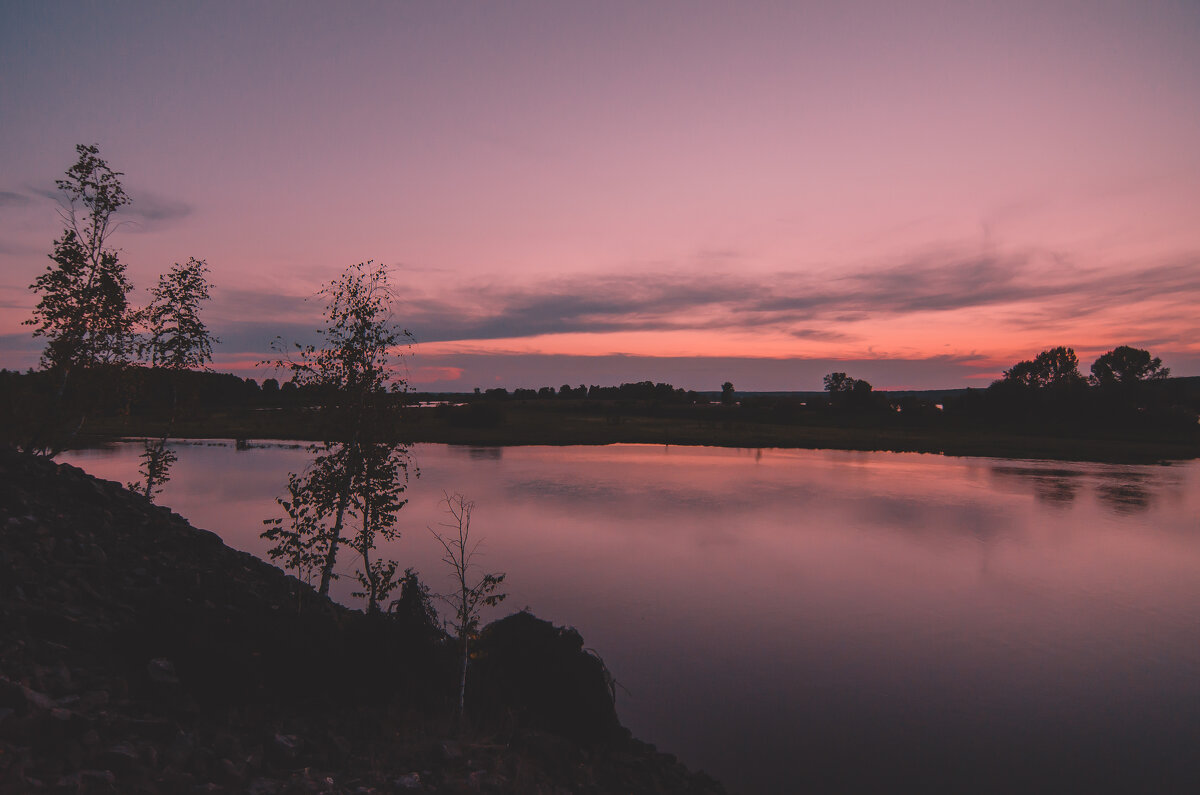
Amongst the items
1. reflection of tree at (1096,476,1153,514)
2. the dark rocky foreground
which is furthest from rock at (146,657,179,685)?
reflection of tree at (1096,476,1153,514)

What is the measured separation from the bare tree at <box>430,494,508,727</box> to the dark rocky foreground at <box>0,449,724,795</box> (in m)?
0.89

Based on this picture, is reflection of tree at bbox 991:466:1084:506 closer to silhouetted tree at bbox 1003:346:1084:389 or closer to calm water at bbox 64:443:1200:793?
calm water at bbox 64:443:1200:793

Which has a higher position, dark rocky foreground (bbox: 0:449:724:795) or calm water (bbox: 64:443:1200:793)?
dark rocky foreground (bbox: 0:449:724:795)

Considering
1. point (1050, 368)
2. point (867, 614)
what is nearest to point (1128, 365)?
point (1050, 368)

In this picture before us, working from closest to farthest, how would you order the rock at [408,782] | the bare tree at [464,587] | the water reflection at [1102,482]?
the rock at [408,782] → the bare tree at [464,587] → the water reflection at [1102,482]

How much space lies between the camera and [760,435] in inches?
3578

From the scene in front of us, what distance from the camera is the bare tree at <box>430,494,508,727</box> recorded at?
11728 mm

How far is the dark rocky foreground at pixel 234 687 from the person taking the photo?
7980mm

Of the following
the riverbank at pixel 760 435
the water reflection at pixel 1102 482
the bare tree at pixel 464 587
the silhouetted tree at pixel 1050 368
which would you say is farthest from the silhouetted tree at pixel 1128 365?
the bare tree at pixel 464 587

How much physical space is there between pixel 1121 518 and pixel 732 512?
72.3 feet

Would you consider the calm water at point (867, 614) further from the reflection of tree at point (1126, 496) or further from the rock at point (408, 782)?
the rock at point (408, 782)

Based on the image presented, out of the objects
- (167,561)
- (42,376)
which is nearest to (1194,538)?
(167,561)

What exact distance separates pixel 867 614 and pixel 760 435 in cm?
7250

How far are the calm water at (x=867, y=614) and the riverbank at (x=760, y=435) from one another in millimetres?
29673
